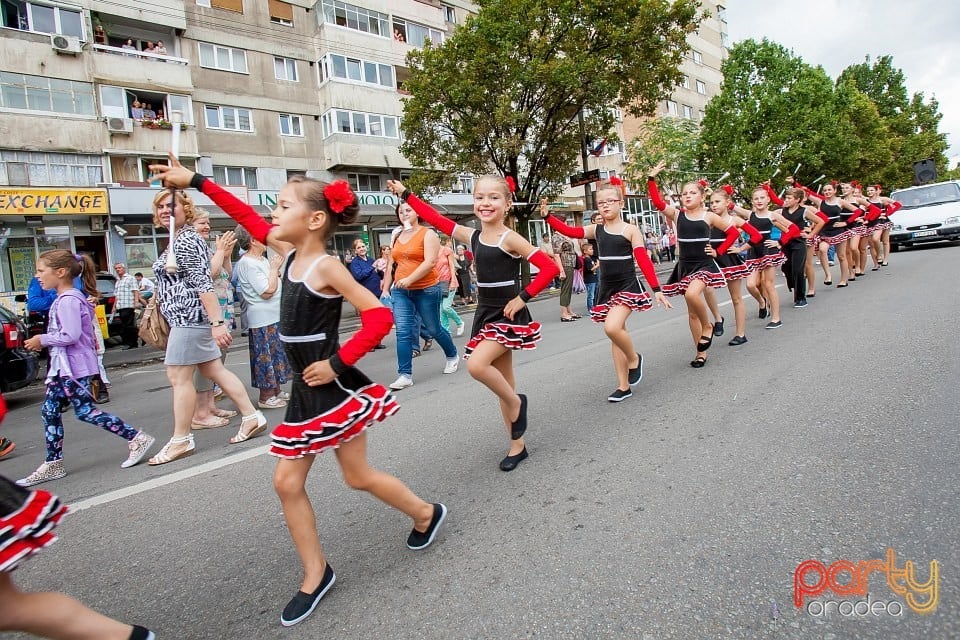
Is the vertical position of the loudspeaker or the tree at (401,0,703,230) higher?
the tree at (401,0,703,230)

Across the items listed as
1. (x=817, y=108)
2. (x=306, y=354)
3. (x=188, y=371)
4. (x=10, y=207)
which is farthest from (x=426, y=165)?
(x=817, y=108)

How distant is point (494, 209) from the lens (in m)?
3.98

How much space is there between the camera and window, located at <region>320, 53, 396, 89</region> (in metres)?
27.4

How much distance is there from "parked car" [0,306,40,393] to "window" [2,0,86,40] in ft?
59.4

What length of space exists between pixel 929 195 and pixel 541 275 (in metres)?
21.0

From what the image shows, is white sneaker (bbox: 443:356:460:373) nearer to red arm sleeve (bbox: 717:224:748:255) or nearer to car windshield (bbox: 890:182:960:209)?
red arm sleeve (bbox: 717:224:748:255)

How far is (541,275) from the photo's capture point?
12.8ft

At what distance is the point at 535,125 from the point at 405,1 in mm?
14668

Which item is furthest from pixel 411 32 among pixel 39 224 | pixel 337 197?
pixel 337 197

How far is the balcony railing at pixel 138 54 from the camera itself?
71.6 feet

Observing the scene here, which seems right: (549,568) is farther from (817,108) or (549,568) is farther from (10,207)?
(817,108)

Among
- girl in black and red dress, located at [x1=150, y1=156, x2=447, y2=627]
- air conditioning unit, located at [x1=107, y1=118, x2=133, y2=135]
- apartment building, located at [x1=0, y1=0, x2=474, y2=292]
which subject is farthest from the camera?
air conditioning unit, located at [x1=107, y1=118, x2=133, y2=135]

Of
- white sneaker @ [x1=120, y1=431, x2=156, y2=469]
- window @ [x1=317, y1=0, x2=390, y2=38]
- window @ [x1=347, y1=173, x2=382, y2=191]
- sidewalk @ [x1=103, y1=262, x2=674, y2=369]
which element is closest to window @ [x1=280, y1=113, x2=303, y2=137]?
window @ [x1=347, y1=173, x2=382, y2=191]

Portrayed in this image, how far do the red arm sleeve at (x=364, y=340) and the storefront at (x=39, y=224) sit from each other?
2214 centimetres
